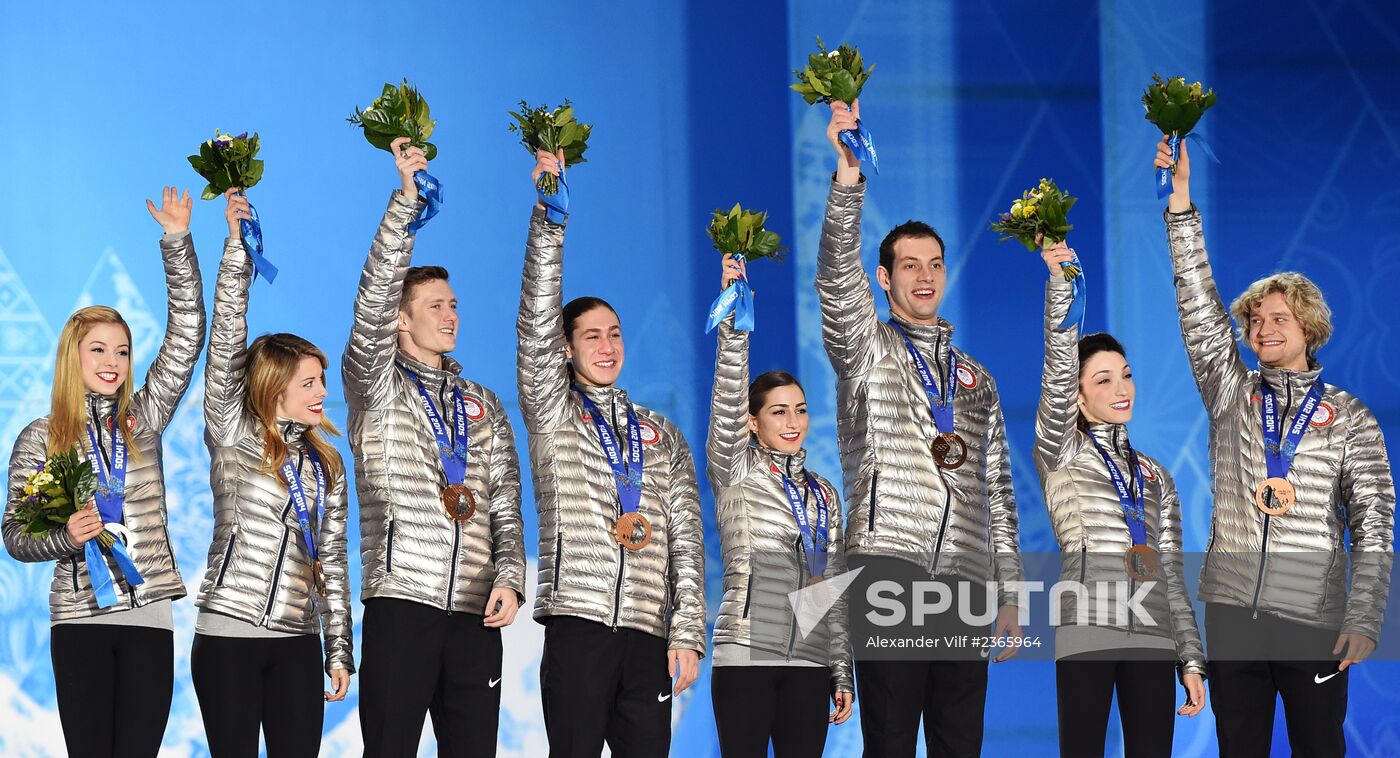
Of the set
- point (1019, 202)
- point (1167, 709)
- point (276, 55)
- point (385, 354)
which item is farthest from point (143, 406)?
point (1167, 709)

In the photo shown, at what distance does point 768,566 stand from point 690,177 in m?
1.98

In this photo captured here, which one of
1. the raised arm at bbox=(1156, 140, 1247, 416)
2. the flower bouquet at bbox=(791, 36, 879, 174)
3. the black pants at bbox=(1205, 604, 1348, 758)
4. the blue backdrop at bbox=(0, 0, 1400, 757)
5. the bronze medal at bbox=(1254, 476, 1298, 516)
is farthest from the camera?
the blue backdrop at bbox=(0, 0, 1400, 757)

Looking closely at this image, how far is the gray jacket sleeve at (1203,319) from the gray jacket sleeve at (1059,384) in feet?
1.23

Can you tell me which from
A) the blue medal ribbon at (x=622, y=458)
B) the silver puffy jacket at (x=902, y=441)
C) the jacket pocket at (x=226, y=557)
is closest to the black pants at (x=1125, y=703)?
the silver puffy jacket at (x=902, y=441)

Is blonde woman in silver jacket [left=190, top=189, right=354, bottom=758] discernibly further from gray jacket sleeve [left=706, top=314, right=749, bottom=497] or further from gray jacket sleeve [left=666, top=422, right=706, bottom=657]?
gray jacket sleeve [left=706, top=314, right=749, bottom=497]

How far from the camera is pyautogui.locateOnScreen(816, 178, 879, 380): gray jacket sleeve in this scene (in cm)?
405

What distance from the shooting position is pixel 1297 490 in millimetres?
4289

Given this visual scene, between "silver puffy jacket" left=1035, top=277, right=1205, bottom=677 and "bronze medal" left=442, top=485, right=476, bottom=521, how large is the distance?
1564 millimetres

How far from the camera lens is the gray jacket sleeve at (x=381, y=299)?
3881 millimetres

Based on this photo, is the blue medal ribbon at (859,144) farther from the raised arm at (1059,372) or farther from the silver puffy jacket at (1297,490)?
the silver puffy jacket at (1297,490)

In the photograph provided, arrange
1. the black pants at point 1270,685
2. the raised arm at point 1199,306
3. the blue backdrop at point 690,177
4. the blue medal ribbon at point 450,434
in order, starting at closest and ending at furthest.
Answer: the blue medal ribbon at point 450,434
the black pants at point 1270,685
the raised arm at point 1199,306
the blue backdrop at point 690,177

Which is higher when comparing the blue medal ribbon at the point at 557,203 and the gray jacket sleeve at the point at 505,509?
the blue medal ribbon at the point at 557,203

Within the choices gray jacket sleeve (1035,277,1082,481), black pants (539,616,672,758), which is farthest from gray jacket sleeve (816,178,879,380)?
black pants (539,616,672,758)

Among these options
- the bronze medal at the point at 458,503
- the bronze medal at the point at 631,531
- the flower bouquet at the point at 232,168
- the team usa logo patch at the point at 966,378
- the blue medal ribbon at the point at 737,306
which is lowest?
the bronze medal at the point at 631,531
